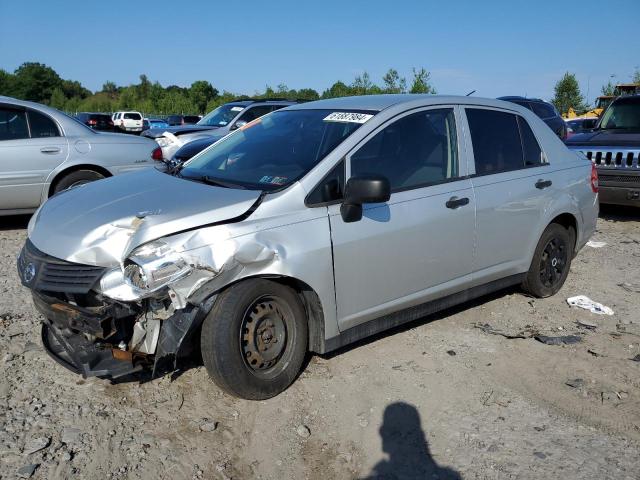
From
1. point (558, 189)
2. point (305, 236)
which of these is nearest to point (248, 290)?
point (305, 236)

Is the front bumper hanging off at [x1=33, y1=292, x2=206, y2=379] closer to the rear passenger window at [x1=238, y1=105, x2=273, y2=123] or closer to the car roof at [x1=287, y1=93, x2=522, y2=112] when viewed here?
the car roof at [x1=287, y1=93, x2=522, y2=112]

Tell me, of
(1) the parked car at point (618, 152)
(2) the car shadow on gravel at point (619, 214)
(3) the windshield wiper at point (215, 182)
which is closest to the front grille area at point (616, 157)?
(1) the parked car at point (618, 152)

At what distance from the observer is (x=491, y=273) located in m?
4.72

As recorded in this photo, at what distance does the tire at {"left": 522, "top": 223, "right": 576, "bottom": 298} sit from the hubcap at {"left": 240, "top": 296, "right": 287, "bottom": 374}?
2.67 metres

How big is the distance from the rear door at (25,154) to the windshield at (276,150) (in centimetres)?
354

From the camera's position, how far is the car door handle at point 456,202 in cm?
418

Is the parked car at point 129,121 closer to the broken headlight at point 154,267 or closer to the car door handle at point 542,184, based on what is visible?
the car door handle at point 542,184

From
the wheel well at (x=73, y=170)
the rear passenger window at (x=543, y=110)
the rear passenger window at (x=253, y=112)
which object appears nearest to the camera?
the wheel well at (x=73, y=170)

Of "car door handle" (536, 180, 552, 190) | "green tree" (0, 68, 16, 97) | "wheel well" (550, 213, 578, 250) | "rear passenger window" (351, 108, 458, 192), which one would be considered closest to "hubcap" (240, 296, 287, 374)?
"rear passenger window" (351, 108, 458, 192)

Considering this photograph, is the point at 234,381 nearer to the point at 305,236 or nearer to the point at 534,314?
the point at 305,236

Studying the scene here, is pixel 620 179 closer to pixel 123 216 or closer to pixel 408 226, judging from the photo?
pixel 408 226

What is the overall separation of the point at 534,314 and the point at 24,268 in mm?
4053

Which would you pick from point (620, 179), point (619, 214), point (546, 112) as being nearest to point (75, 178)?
point (620, 179)

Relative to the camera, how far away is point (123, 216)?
10.8ft
